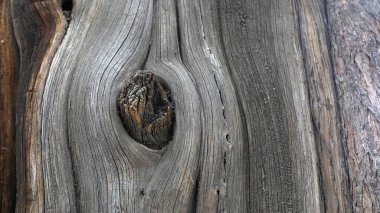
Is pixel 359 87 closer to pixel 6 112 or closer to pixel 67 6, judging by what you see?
pixel 67 6

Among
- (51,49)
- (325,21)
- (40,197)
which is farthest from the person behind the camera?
(325,21)

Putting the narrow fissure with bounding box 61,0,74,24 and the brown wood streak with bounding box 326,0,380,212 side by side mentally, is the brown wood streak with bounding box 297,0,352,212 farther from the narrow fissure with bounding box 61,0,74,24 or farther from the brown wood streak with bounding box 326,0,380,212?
the narrow fissure with bounding box 61,0,74,24

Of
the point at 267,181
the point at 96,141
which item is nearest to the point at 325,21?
the point at 267,181

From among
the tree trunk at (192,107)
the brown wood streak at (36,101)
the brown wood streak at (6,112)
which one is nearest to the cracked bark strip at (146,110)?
the tree trunk at (192,107)

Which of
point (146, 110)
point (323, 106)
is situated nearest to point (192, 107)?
point (146, 110)

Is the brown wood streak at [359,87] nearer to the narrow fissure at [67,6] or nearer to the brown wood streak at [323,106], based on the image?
the brown wood streak at [323,106]

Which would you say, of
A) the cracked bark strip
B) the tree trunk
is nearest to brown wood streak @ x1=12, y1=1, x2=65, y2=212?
the tree trunk

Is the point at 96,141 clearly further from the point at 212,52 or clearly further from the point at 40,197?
the point at 212,52
